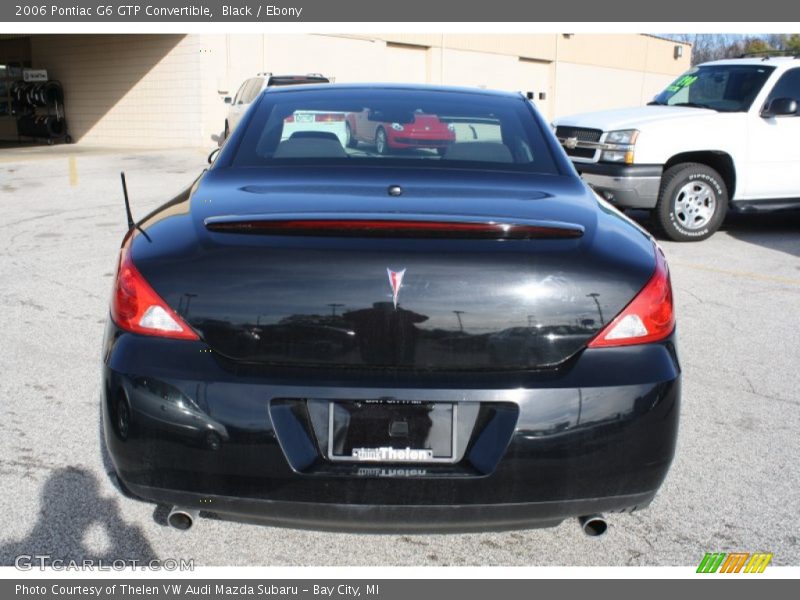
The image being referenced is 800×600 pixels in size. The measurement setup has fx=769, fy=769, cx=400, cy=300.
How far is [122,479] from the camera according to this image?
7.52 feet

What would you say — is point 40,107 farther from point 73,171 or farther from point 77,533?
point 77,533

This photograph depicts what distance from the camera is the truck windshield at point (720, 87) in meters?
8.72

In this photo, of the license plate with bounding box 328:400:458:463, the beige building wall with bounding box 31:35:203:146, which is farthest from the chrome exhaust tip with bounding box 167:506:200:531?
the beige building wall with bounding box 31:35:203:146

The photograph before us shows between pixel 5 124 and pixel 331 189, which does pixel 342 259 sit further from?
pixel 5 124

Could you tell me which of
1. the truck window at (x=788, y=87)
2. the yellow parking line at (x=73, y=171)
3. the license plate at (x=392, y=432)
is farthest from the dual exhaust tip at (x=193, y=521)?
the yellow parking line at (x=73, y=171)

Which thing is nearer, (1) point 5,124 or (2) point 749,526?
(2) point 749,526

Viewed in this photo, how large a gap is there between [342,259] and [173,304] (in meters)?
0.50

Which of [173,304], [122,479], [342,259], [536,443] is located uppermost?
[342,259]

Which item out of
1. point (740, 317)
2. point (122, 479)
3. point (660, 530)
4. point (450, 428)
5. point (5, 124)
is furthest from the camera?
point (5, 124)

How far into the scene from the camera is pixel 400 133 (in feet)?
10.9

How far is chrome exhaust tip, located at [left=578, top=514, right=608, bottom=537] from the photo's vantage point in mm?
2352

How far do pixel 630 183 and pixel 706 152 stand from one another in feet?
3.45
